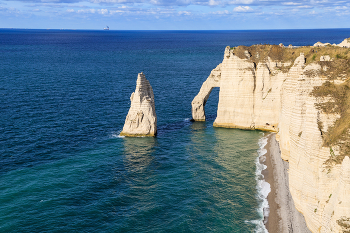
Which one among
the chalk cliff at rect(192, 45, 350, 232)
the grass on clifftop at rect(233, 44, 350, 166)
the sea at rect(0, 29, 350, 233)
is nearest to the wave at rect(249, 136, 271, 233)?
the sea at rect(0, 29, 350, 233)

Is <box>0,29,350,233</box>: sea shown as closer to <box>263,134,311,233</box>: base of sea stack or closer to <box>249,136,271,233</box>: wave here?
<box>249,136,271,233</box>: wave

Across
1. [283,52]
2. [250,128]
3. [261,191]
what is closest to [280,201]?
[261,191]

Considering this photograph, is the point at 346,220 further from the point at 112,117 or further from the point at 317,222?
the point at 112,117

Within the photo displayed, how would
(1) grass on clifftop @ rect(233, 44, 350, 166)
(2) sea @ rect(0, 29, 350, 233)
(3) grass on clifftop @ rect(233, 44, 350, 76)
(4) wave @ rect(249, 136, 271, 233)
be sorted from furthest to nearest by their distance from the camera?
1. (3) grass on clifftop @ rect(233, 44, 350, 76)
2. (2) sea @ rect(0, 29, 350, 233)
3. (4) wave @ rect(249, 136, 271, 233)
4. (1) grass on clifftop @ rect(233, 44, 350, 166)

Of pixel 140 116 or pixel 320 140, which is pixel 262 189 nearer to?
pixel 320 140

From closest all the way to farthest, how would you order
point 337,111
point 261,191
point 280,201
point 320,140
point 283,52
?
point 320,140 → point 337,111 → point 280,201 → point 261,191 → point 283,52

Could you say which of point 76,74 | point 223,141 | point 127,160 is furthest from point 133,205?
point 76,74
